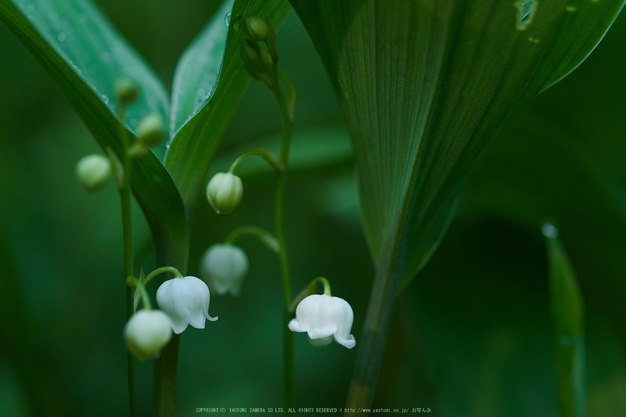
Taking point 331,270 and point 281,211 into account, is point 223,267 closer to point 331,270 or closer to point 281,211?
point 281,211

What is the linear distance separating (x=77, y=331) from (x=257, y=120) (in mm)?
781

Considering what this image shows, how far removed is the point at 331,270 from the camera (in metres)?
1.35

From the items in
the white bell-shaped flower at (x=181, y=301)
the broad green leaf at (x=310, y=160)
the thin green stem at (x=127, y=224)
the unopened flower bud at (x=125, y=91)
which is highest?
the broad green leaf at (x=310, y=160)

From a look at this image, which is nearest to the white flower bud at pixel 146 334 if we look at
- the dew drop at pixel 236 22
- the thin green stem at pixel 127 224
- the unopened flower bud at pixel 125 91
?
the thin green stem at pixel 127 224

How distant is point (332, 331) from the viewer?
0.48 m

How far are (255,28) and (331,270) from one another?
95 cm

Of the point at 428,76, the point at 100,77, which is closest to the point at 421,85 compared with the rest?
the point at 428,76

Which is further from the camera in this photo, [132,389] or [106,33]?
[106,33]

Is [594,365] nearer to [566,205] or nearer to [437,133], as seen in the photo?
[566,205]

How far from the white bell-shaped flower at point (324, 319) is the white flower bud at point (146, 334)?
0.48 ft

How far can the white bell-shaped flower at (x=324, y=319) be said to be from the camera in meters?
0.49

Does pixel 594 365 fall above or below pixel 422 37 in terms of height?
below

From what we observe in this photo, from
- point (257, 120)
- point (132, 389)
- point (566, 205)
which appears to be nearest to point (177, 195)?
point (132, 389)

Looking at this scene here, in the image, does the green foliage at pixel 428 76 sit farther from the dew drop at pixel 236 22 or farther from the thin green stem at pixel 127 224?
the thin green stem at pixel 127 224
